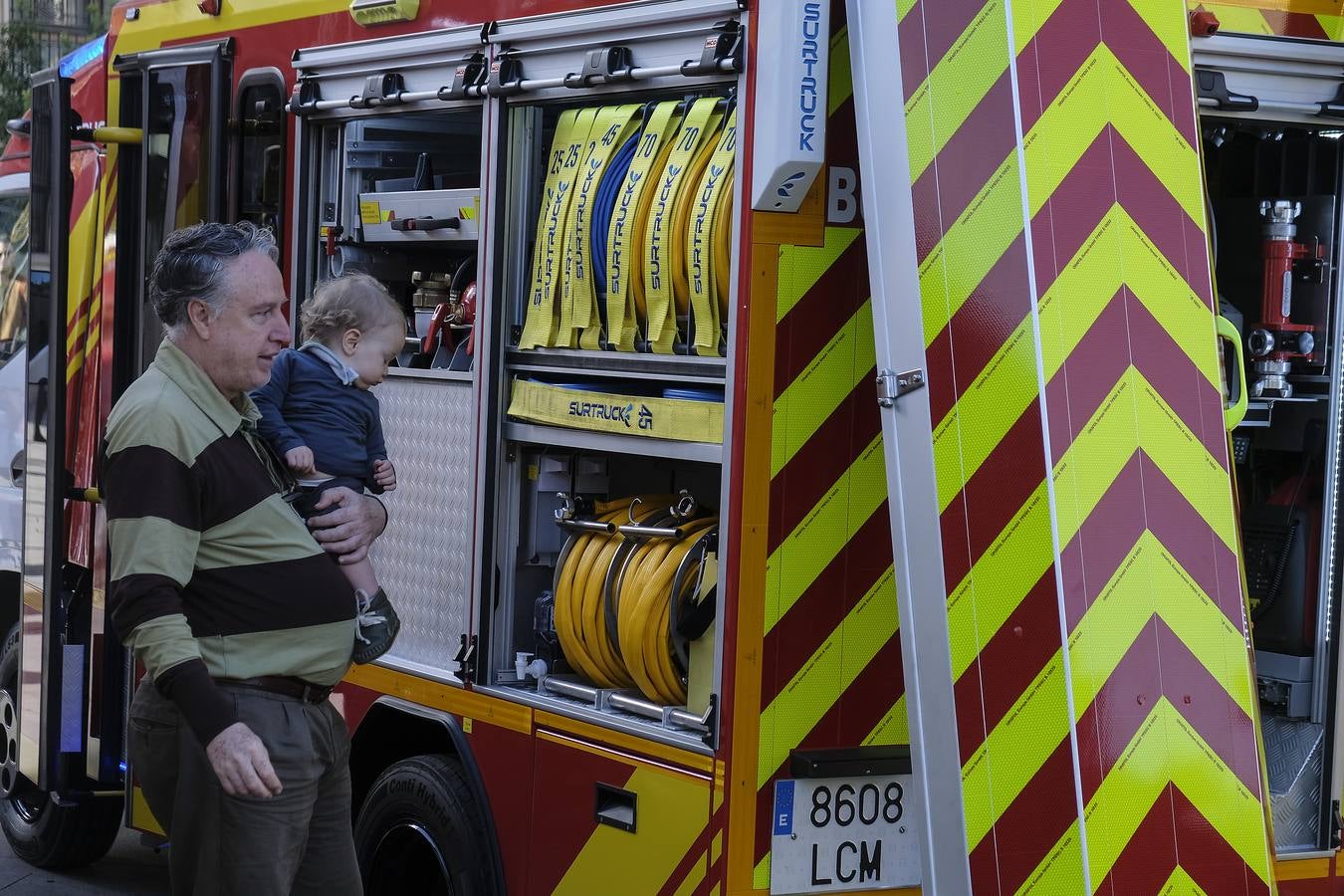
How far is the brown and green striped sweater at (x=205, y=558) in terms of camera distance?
3.19m

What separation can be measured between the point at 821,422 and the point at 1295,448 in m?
1.43

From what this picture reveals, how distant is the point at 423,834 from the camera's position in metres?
4.51

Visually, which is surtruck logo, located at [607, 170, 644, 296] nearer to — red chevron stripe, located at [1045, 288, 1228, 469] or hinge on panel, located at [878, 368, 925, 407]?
hinge on panel, located at [878, 368, 925, 407]

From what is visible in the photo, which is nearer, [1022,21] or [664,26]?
[1022,21]

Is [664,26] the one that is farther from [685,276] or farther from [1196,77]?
[1196,77]

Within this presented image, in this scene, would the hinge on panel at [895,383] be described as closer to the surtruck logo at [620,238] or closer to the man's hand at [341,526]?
the surtruck logo at [620,238]

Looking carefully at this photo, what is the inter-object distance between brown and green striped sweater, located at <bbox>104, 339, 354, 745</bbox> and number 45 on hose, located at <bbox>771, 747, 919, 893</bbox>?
3.26 ft

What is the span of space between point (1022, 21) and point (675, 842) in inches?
72.8

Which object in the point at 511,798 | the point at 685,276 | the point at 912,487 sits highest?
the point at 685,276

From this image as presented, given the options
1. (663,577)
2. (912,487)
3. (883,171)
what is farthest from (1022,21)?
(663,577)

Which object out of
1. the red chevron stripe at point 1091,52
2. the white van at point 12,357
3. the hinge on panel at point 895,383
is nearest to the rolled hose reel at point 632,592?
the hinge on panel at point 895,383

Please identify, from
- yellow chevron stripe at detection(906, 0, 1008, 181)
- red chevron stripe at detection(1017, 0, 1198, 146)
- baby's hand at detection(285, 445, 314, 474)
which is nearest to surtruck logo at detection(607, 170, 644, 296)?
baby's hand at detection(285, 445, 314, 474)

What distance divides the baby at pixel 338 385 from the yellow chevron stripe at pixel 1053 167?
1.57m

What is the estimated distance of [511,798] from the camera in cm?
427
